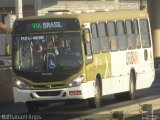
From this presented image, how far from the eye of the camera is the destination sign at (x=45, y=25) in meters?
22.8

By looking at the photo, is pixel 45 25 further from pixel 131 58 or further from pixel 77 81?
pixel 131 58

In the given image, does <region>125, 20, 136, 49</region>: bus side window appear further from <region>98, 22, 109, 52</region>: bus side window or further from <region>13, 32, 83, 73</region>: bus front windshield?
<region>13, 32, 83, 73</region>: bus front windshield

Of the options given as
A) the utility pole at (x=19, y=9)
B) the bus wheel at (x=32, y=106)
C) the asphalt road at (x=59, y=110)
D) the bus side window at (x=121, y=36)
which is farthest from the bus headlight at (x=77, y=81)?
the utility pole at (x=19, y=9)

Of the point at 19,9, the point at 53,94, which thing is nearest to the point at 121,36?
the point at 53,94

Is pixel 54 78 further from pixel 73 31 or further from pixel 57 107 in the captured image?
pixel 57 107

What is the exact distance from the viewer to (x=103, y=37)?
24.7m

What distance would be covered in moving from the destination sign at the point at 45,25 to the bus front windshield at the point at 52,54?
21cm

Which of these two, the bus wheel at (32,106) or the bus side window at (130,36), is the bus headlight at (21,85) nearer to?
the bus wheel at (32,106)

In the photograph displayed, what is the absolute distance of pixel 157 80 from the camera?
4219 cm

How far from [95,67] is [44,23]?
81.5 inches

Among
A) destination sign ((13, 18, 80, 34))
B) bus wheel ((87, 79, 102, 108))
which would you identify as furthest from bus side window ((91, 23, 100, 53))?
destination sign ((13, 18, 80, 34))

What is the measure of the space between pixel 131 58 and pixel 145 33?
5.89 ft

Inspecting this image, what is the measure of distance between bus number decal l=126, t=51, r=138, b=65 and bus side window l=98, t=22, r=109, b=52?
1.95 meters

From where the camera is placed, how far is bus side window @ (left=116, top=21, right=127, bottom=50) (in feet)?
85.7
